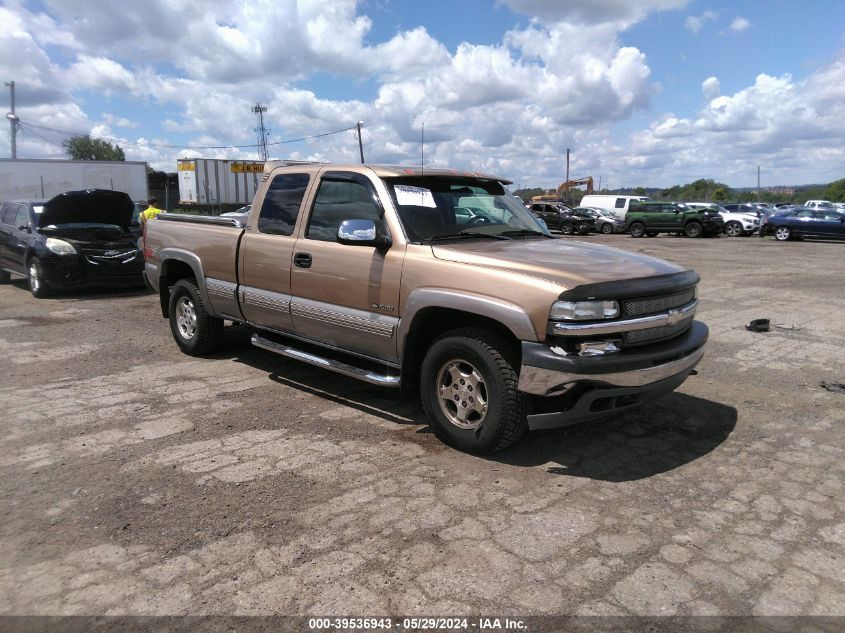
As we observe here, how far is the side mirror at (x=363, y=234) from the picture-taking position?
14.3 feet

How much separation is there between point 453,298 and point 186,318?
13.0ft

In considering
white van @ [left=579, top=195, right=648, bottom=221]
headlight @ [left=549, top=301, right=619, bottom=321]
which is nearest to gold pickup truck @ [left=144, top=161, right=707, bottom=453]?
headlight @ [left=549, top=301, right=619, bottom=321]

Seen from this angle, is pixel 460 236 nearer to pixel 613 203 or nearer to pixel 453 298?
pixel 453 298

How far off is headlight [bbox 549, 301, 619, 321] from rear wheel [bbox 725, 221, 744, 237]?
106ft

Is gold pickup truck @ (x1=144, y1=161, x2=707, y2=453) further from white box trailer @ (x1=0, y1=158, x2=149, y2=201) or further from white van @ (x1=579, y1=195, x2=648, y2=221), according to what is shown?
white van @ (x1=579, y1=195, x2=648, y2=221)

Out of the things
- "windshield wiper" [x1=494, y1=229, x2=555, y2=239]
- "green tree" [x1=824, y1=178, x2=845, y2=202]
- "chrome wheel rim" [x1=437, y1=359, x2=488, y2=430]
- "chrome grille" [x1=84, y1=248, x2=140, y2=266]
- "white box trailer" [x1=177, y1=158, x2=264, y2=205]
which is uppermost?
"green tree" [x1=824, y1=178, x2=845, y2=202]

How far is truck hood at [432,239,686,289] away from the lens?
375cm

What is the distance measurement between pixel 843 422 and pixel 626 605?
326cm

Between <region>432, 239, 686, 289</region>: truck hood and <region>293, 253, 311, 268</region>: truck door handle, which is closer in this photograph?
<region>432, 239, 686, 289</region>: truck hood

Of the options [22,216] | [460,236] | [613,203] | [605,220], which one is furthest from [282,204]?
[613,203]

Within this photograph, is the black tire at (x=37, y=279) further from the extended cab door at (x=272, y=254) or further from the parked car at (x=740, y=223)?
the parked car at (x=740, y=223)

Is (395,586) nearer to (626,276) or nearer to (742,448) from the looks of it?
(626,276)

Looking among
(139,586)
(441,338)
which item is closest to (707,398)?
(441,338)

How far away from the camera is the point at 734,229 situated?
32.1m
